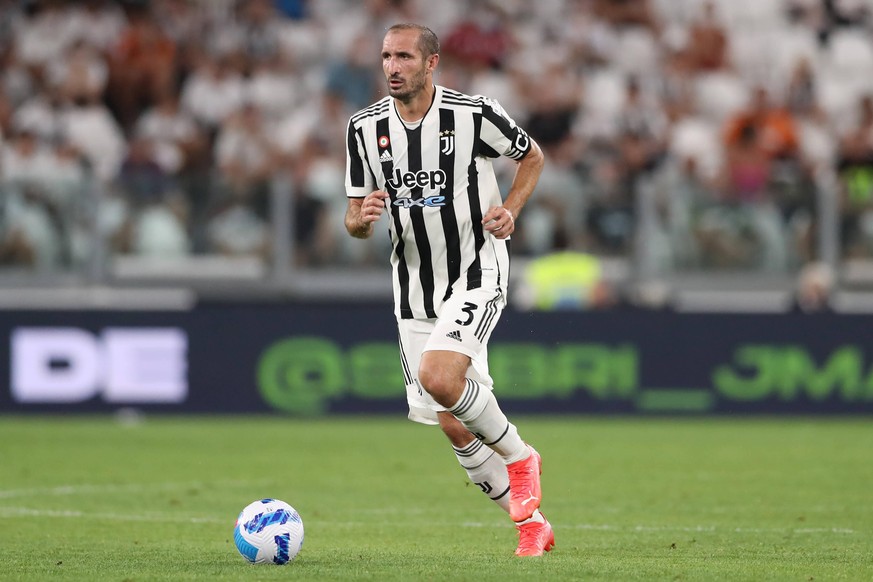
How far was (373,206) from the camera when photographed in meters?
7.12

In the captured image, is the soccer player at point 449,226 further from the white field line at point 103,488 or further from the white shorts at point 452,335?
the white field line at point 103,488

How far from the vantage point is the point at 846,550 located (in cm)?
754

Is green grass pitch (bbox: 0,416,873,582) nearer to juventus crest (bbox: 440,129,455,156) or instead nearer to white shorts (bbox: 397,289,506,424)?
white shorts (bbox: 397,289,506,424)

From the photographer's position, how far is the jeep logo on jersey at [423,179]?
743 centimetres

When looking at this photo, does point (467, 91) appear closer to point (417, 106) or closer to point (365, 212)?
point (417, 106)

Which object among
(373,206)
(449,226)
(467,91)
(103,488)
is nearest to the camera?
(373,206)

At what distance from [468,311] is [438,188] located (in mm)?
608

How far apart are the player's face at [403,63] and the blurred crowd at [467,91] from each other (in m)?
8.96

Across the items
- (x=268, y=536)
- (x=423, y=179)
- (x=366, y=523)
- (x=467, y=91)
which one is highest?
(x=467, y=91)

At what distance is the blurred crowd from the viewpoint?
1619cm

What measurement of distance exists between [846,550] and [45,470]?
648cm

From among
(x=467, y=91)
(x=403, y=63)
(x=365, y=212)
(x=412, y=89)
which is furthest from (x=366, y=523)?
(x=467, y=91)

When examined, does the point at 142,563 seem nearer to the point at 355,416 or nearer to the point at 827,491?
the point at 827,491

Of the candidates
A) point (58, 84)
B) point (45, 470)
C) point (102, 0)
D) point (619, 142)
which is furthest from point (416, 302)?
point (102, 0)
